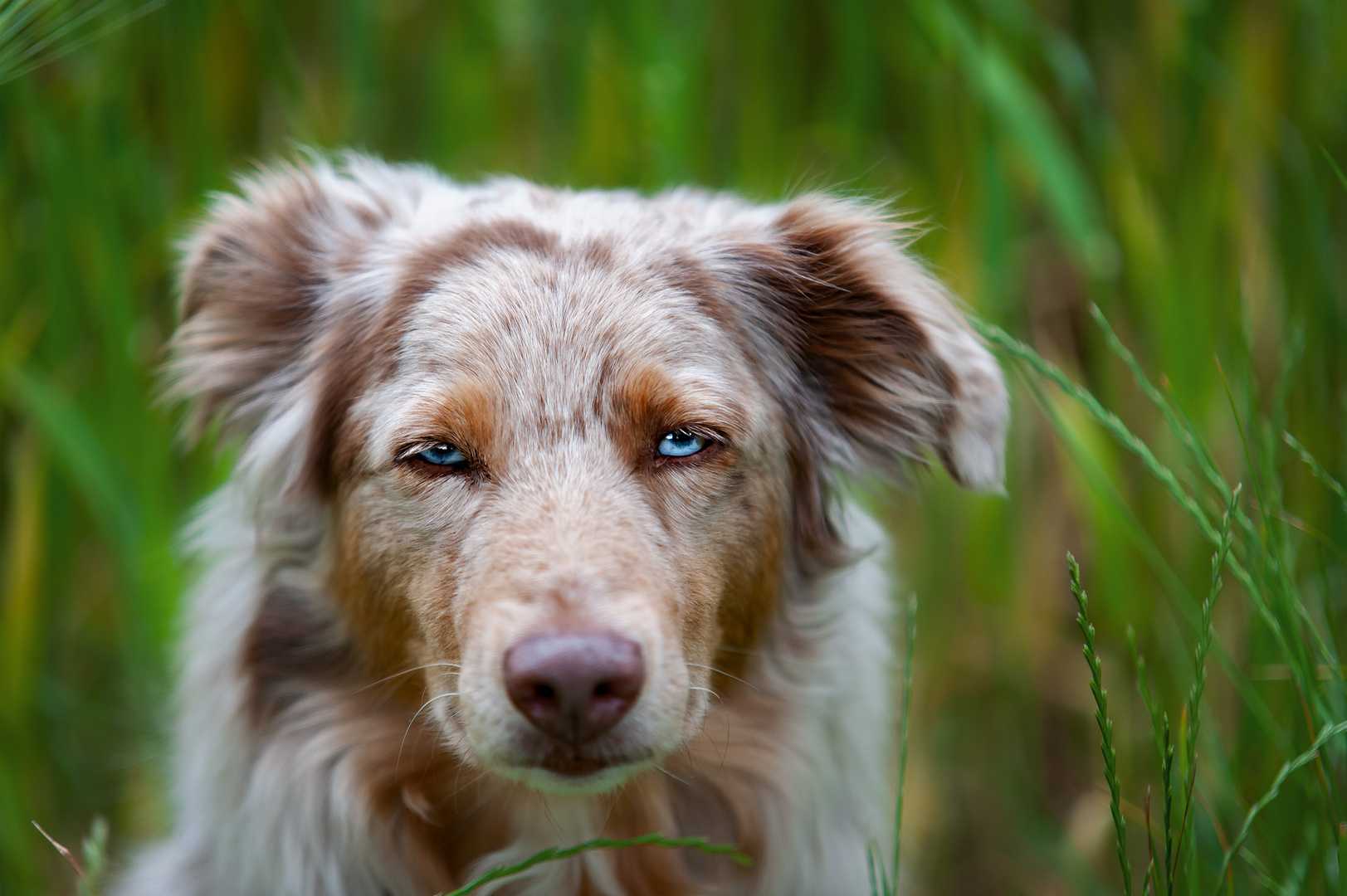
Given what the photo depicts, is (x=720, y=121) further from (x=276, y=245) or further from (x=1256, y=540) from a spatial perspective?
(x=1256, y=540)

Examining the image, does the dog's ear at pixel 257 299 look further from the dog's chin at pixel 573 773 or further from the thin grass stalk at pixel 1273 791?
the thin grass stalk at pixel 1273 791

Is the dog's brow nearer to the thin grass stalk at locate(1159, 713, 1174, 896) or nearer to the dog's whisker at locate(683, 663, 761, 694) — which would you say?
the dog's whisker at locate(683, 663, 761, 694)

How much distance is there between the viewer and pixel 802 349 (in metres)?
2.66

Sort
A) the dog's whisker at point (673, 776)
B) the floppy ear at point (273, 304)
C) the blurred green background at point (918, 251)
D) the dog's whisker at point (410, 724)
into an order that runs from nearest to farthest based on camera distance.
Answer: the dog's whisker at point (410, 724) < the dog's whisker at point (673, 776) < the floppy ear at point (273, 304) < the blurred green background at point (918, 251)

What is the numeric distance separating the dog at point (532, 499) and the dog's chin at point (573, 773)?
1cm

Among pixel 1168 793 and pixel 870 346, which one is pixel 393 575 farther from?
pixel 1168 793

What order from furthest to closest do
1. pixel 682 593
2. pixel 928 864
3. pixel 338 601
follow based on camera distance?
1. pixel 928 864
2. pixel 338 601
3. pixel 682 593

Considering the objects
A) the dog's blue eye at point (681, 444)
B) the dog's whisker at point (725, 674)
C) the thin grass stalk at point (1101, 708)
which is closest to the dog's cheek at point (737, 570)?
the dog's whisker at point (725, 674)

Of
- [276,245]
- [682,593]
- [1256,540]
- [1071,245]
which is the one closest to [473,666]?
[682,593]

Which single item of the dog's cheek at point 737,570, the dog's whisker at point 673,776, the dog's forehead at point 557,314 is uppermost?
the dog's forehead at point 557,314

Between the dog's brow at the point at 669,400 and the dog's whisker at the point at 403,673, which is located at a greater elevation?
the dog's brow at the point at 669,400

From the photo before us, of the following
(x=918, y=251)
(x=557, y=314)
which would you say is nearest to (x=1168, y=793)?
(x=557, y=314)

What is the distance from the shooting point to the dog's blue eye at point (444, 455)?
2.20 m

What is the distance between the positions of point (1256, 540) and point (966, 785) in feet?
8.52
